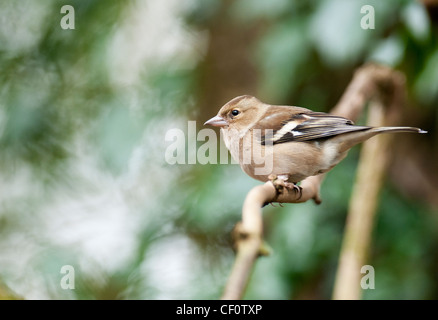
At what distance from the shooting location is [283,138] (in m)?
1.39

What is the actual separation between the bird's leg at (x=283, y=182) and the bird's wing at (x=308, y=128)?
0.13m

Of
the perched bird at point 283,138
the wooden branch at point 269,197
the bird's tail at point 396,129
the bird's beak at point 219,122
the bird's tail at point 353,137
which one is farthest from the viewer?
the bird's beak at point 219,122

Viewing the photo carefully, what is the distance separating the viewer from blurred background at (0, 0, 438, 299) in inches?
86.9

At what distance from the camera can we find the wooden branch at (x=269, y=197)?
2.40 feet

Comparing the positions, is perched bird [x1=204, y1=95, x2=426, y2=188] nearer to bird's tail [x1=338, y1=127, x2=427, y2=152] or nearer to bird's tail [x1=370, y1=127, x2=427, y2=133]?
bird's tail [x1=338, y1=127, x2=427, y2=152]

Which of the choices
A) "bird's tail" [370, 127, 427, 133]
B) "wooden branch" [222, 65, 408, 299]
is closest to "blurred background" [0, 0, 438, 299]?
"wooden branch" [222, 65, 408, 299]

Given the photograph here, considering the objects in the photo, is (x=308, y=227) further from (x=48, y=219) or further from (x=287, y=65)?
(x=48, y=219)

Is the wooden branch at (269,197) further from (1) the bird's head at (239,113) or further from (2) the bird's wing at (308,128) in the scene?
(1) the bird's head at (239,113)

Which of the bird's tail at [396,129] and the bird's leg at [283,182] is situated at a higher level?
the bird's tail at [396,129]

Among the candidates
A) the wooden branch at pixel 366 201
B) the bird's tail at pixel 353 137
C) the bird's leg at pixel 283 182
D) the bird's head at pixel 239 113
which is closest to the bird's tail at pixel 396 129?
the bird's tail at pixel 353 137

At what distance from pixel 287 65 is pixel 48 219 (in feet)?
4.42

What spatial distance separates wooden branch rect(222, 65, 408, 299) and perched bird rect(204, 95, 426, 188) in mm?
70

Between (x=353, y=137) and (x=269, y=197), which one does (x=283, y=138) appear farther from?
(x=269, y=197)

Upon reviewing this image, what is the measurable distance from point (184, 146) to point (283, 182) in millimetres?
1178
